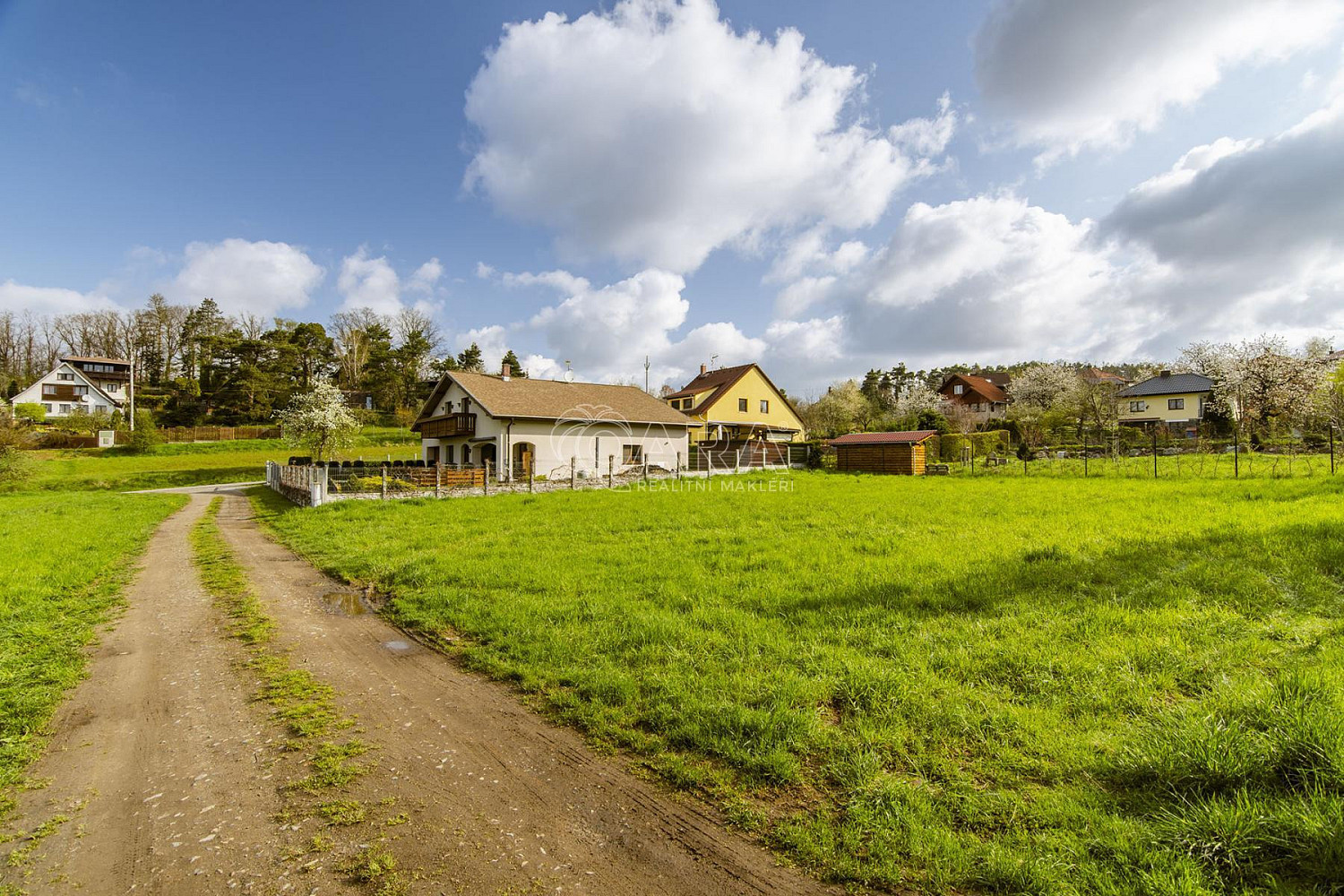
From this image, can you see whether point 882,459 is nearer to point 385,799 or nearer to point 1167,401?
point 385,799

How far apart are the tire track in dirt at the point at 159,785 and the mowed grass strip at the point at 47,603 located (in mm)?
172

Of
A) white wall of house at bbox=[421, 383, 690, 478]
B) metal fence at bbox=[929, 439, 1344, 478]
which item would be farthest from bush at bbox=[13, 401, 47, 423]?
metal fence at bbox=[929, 439, 1344, 478]

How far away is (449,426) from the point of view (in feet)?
106

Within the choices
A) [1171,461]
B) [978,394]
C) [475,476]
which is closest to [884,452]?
[1171,461]

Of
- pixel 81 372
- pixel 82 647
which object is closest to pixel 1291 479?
pixel 82 647

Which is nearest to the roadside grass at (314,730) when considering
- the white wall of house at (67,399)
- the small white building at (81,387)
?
the small white building at (81,387)

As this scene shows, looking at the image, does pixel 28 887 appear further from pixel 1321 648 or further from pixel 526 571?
pixel 1321 648

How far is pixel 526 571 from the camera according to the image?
28.8 feet

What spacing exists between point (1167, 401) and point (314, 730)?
216ft

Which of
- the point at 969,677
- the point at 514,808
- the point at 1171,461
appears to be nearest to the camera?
the point at 514,808

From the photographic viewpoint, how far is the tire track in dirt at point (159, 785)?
2.85 metres

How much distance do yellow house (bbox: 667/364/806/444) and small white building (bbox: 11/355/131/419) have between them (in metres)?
65.3

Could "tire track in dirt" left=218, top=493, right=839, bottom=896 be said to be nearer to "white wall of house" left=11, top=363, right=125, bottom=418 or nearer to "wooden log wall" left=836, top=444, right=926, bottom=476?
"wooden log wall" left=836, top=444, right=926, bottom=476

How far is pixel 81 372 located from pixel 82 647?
8729cm
